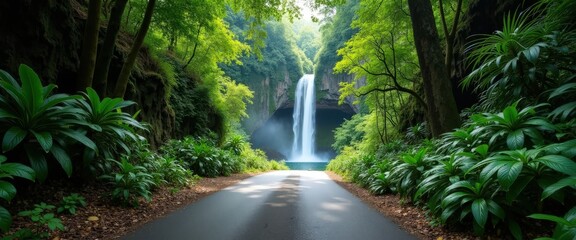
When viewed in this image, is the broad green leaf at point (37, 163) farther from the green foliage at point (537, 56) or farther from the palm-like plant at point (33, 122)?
the green foliage at point (537, 56)

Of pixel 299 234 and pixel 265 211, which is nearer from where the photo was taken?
pixel 299 234

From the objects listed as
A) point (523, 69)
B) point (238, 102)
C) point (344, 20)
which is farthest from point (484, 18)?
point (344, 20)

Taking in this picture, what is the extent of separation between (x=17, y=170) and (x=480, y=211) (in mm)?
4361

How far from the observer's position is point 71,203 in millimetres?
3793

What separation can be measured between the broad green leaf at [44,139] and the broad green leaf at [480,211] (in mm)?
4316

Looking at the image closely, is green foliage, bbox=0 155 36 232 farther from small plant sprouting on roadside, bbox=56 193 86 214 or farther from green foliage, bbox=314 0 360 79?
green foliage, bbox=314 0 360 79

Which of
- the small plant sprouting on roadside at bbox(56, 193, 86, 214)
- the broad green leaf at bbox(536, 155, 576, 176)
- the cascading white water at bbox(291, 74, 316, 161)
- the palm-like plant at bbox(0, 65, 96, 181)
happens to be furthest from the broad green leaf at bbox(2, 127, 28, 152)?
the cascading white water at bbox(291, 74, 316, 161)

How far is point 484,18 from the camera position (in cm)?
690

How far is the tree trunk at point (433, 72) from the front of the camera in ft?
19.3

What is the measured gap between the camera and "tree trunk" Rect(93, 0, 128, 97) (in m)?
5.29

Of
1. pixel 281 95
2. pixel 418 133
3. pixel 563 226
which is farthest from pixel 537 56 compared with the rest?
pixel 281 95

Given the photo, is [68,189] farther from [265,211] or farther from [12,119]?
[265,211]

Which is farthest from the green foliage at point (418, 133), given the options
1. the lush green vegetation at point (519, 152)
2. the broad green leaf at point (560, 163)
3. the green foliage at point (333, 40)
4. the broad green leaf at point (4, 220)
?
the green foliage at point (333, 40)

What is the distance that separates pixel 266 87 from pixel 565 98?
4425 cm
